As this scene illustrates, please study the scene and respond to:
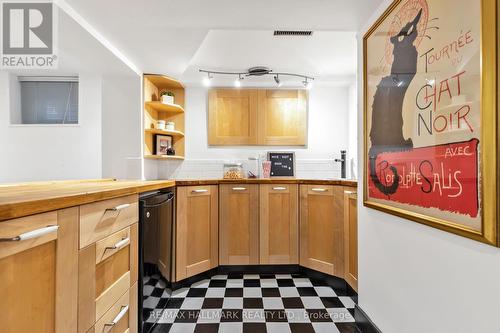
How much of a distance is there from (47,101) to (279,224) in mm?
3114

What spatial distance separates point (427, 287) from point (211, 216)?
1770 millimetres

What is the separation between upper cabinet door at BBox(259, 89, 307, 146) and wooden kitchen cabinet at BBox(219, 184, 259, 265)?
2.79 ft

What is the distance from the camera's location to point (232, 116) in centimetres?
309

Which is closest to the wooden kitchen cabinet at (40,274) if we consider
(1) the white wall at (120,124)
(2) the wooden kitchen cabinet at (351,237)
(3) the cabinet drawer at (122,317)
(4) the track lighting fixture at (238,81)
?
(3) the cabinet drawer at (122,317)

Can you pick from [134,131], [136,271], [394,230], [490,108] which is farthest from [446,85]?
[134,131]

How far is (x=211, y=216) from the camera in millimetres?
2418

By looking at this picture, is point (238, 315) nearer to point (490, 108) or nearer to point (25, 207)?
point (25, 207)

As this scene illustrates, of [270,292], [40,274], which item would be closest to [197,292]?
[270,292]

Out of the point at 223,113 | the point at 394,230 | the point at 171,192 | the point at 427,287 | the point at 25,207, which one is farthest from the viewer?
the point at 223,113

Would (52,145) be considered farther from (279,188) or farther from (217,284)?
(279,188)

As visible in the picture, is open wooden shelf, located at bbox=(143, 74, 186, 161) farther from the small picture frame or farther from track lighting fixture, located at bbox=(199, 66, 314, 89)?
track lighting fixture, located at bbox=(199, 66, 314, 89)

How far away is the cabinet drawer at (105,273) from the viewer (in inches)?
37.1

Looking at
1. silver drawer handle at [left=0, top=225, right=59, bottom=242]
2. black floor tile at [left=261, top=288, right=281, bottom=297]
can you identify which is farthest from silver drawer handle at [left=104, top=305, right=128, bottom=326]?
black floor tile at [left=261, top=288, right=281, bottom=297]

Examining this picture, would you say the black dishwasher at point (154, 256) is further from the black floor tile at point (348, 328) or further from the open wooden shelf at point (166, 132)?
the black floor tile at point (348, 328)
